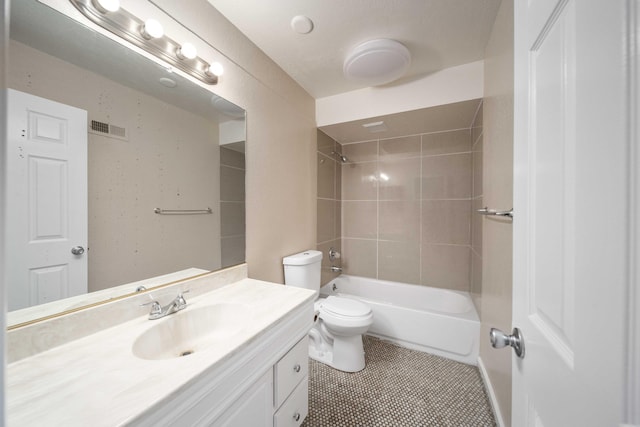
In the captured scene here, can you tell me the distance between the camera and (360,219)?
285 centimetres

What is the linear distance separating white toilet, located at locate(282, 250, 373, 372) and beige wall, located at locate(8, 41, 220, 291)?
27.9 inches

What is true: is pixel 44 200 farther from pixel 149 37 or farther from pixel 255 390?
pixel 255 390

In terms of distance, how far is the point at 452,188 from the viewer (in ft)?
7.87

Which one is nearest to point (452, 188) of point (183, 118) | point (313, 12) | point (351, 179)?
point (351, 179)

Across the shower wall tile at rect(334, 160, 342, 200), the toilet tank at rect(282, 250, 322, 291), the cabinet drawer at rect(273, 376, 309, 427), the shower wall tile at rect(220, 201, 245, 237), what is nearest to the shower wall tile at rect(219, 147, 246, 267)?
the shower wall tile at rect(220, 201, 245, 237)

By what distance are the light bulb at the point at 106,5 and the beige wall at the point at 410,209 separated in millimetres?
2355

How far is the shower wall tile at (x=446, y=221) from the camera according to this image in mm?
2348

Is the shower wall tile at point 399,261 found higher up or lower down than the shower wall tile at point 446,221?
lower down

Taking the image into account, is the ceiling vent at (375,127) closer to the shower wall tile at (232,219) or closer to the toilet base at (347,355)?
the shower wall tile at (232,219)

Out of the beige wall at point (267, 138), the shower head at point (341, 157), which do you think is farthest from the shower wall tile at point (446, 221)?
the beige wall at point (267, 138)

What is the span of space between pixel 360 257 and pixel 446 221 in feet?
3.54

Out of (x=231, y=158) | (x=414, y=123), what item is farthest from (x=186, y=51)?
(x=414, y=123)

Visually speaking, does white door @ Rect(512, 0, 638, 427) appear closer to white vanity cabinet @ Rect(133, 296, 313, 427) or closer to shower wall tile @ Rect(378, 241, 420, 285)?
white vanity cabinet @ Rect(133, 296, 313, 427)

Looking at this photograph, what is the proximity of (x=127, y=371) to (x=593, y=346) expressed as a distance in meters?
1.01
